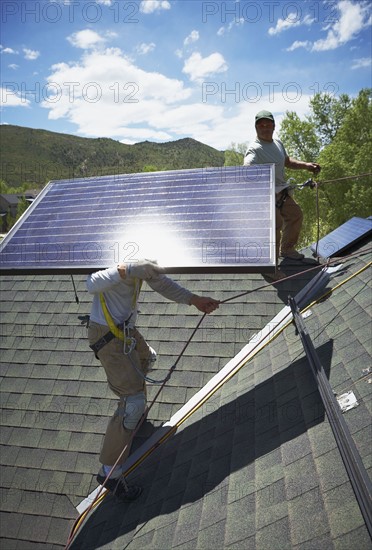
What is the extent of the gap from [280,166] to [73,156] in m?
159

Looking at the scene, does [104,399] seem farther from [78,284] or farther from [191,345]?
[78,284]

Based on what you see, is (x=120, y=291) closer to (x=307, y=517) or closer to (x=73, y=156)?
(x=307, y=517)

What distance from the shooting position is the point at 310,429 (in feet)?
9.03

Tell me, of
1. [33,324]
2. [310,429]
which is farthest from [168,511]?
[33,324]

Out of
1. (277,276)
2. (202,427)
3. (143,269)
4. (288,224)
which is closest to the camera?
(143,269)

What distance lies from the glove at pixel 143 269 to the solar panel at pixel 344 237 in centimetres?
359

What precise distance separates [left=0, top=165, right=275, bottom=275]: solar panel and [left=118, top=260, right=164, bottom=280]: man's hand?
14cm

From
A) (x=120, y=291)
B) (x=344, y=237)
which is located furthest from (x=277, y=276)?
(x=120, y=291)

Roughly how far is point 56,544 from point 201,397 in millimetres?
2061

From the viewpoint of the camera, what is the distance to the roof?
92.7 inches

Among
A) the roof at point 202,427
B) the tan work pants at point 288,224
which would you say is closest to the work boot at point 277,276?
the roof at point 202,427

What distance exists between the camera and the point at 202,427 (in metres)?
3.81

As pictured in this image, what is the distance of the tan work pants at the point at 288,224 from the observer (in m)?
5.84

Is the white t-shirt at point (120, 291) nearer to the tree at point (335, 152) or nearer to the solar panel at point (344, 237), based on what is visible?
the solar panel at point (344, 237)
